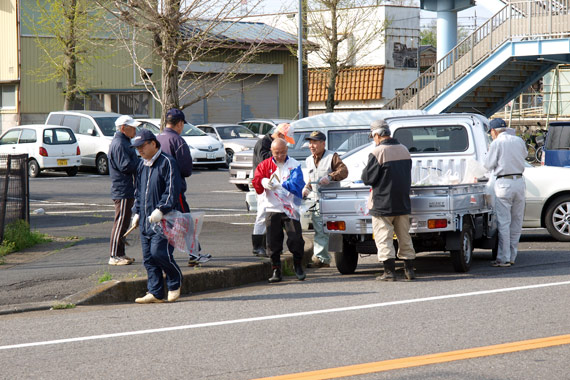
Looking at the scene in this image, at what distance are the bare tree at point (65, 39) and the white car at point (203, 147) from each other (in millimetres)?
5984

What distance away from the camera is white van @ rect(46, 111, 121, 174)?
94.9 feet

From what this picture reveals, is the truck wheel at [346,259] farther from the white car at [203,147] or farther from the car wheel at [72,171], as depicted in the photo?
the white car at [203,147]

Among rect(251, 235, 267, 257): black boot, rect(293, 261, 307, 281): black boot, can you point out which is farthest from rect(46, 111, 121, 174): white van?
rect(293, 261, 307, 281): black boot

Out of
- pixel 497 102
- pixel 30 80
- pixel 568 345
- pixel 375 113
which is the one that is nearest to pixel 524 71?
pixel 497 102

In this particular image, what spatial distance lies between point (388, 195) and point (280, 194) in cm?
125

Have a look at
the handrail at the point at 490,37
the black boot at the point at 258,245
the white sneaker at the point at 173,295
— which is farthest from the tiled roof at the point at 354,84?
the white sneaker at the point at 173,295

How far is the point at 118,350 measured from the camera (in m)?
6.89

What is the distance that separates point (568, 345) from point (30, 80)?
109 ft

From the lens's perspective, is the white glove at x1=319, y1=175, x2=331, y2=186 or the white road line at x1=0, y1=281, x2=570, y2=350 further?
the white glove at x1=319, y1=175, x2=331, y2=186

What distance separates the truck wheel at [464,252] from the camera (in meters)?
10.6

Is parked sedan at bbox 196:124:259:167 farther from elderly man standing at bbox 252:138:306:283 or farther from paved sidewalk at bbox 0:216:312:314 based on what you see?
elderly man standing at bbox 252:138:306:283

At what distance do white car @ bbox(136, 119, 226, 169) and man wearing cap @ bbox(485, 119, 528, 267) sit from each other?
19293 mm

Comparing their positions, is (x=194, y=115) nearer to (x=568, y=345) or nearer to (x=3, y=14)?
(x=3, y=14)

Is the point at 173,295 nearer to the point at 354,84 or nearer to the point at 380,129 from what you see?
the point at 380,129
